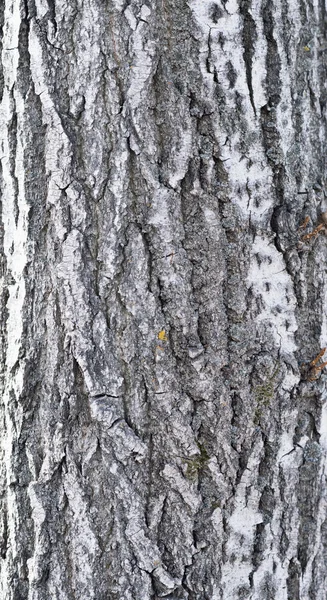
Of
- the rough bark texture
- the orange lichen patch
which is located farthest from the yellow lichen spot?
the orange lichen patch

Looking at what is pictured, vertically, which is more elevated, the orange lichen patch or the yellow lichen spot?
the yellow lichen spot

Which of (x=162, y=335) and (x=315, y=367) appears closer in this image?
(x=162, y=335)

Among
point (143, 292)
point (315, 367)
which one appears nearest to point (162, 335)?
point (143, 292)

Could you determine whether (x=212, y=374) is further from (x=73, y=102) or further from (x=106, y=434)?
(x=73, y=102)

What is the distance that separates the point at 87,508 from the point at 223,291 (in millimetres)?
636

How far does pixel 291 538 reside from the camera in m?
1.52

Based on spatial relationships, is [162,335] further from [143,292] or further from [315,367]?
[315,367]

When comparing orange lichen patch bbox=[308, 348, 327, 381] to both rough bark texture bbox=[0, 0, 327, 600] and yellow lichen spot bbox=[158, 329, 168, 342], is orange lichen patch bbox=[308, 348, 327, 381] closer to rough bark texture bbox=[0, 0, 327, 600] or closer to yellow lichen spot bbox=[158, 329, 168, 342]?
rough bark texture bbox=[0, 0, 327, 600]

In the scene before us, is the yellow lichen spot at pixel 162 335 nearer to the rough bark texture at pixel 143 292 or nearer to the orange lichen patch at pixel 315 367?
the rough bark texture at pixel 143 292

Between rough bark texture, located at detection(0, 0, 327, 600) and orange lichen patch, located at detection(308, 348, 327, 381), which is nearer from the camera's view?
rough bark texture, located at detection(0, 0, 327, 600)

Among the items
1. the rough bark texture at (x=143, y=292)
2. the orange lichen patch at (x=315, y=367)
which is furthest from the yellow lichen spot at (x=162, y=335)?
the orange lichen patch at (x=315, y=367)

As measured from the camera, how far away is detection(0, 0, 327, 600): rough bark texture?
136cm

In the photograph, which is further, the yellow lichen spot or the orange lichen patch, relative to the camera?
the orange lichen patch

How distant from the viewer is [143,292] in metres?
1.39
